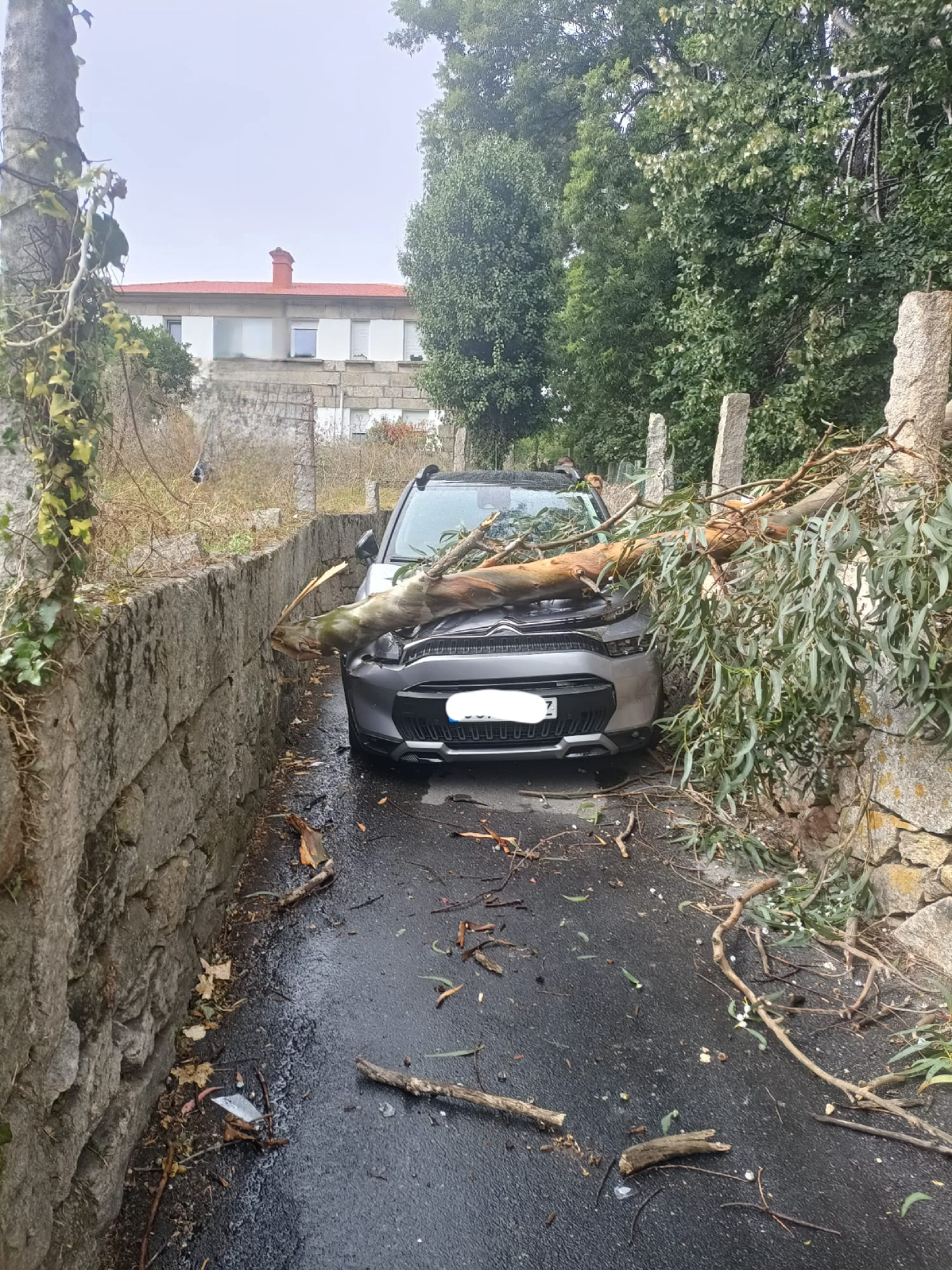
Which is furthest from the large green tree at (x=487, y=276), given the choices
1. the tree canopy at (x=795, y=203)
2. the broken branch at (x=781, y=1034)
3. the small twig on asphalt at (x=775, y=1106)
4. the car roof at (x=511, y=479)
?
the small twig on asphalt at (x=775, y=1106)

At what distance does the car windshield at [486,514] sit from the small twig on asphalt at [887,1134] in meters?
3.55

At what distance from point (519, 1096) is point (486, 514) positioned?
4194 millimetres

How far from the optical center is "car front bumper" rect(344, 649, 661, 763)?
15.2ft

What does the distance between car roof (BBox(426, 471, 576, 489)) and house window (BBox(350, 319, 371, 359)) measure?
21.1m

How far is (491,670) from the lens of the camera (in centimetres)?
463

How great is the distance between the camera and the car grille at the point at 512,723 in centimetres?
466

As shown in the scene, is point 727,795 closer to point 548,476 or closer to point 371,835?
point 371,835

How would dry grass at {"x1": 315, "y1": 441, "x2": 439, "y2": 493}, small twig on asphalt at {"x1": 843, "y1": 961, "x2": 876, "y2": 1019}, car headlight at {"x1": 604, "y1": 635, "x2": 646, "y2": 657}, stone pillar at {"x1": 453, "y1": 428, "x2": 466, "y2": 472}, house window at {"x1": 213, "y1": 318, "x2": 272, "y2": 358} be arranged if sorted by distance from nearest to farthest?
small twig on asphalt at {"x1": 843, "y1": 961, "x2": 876, "y2": 1019} → car headlight at {"x1": 604, "y1": 635, "x2": 646, "y2": 657} → dry grass at {"x1": 315, "y1": 441, "x2": 439, "y2": 493} → stone pillar at {"x1": 453, "y1": 428, "x2": 466, "y2": 472} → house window at {"x1": 213, "y1": 318, "x2": 272, "y2": 358}

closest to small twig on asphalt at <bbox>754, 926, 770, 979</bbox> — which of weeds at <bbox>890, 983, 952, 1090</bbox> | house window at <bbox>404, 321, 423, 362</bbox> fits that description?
weeds at <bbox>890, 983, 952, 1090</bbox>

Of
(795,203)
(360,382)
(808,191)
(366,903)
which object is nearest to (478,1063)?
(366,903)

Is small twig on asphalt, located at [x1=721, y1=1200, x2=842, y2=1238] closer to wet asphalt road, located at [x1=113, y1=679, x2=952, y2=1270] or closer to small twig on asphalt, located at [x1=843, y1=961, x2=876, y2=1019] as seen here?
wet asphalt road, located at [x1=113, y1=679, x2=952, y2=1270]

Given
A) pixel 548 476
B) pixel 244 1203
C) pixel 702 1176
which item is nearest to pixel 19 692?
pixel 244 1203

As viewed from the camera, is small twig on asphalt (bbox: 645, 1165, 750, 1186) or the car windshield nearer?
small twig on asphalt (bbox: 645, 1165, 750, 1186)

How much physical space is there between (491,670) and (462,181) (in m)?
15.1
